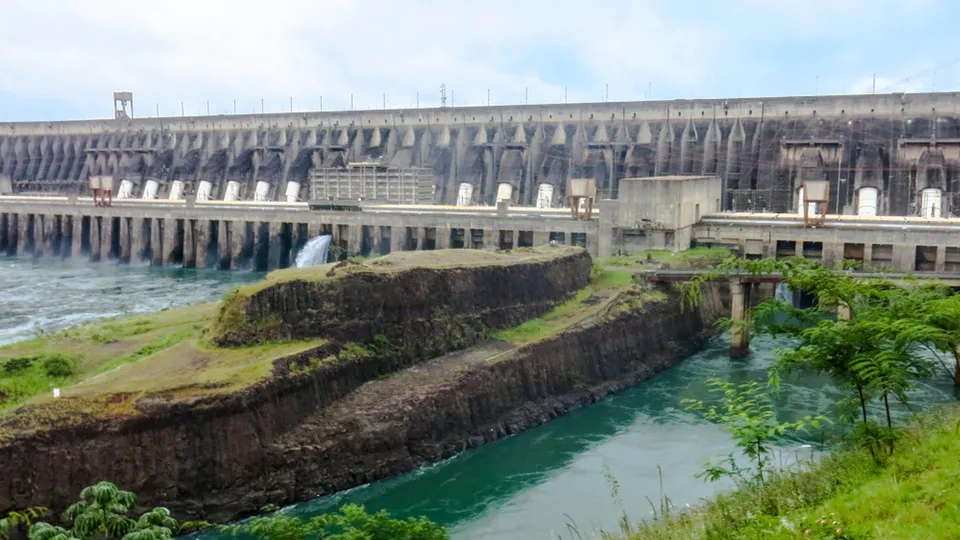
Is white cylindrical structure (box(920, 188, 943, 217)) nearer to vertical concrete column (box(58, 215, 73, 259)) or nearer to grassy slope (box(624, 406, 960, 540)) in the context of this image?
grassy slope (box(624, 406, 960, 540))

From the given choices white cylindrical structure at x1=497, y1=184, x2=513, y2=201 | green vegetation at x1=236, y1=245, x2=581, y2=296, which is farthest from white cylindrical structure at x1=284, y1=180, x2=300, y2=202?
green vegetation at x1=236, y1=245, x2=581, y2=296

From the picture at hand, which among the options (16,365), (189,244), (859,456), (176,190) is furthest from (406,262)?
(176,190)

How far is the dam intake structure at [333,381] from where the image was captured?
19156mm

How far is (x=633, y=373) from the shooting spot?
32156 mm

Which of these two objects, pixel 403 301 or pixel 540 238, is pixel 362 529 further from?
pixel 540 238

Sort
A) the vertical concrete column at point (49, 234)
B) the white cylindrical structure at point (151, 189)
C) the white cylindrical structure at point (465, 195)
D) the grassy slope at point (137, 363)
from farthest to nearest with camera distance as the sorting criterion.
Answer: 1. the white cylindrical structure at point (151, 189)
2. the white cylindrical structure at point (465, 195)
3. the vertical concrete column at point (49, 234)
4. the grassy slope at point (137, 363)

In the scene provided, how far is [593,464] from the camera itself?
24.4 metres

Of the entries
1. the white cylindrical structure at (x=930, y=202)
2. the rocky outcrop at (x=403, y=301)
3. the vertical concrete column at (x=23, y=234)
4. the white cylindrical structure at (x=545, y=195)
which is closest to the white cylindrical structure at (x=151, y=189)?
the vertical concrete column at (x=23, y=234)

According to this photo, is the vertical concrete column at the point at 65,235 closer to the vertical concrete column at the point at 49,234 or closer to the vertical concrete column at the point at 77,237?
the vertical concrete column at the point at 49,234

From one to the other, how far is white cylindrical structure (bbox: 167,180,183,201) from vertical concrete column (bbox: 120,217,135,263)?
1573cm

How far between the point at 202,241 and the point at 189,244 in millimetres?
996

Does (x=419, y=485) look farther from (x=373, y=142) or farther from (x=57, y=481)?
(x=373, y=142)

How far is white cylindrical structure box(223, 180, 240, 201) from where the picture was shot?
7892 cm

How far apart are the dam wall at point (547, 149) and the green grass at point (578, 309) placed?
2593cm
